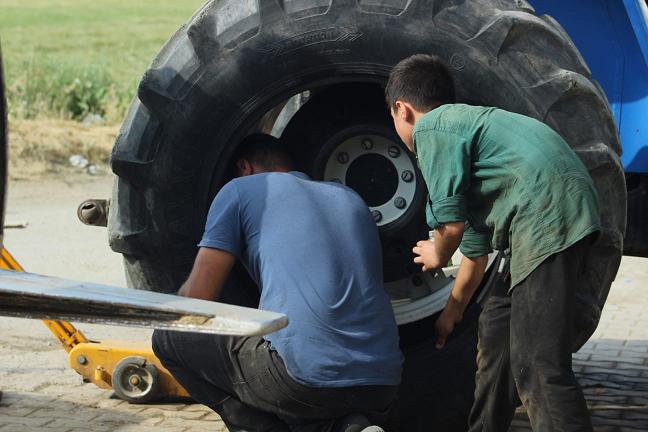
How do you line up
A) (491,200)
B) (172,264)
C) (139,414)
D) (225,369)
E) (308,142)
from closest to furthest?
(491,200) → (225,369) → (172,264) → (308,142) → (139,414)

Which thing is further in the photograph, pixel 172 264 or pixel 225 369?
pixel 172 264

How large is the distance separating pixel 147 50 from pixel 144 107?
22078 mm

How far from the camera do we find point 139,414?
4.96 meters

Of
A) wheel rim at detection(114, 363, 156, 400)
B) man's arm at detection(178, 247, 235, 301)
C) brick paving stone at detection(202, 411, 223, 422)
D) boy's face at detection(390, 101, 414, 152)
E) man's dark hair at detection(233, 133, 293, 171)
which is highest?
boy's face at detection(390, 101, 414, 152)

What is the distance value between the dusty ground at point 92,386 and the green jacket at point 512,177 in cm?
135

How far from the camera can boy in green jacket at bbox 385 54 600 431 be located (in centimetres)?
363

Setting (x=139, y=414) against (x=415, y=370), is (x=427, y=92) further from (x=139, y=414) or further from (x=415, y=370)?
(x=139, y=414)

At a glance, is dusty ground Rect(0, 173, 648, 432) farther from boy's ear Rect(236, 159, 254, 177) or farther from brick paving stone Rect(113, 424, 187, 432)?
boy's ear Rect(236, 159, 254, 177)

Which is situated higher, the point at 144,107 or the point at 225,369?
the point at 144,107

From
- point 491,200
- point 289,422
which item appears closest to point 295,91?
point 491,200

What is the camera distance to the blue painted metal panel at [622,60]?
172 inches

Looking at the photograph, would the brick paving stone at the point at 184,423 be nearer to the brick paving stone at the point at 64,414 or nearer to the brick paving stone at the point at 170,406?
the brick paving stone at the point at 170,406

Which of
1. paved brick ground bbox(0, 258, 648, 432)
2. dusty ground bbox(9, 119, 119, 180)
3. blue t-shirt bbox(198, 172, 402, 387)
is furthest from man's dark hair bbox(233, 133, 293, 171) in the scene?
dusty ground bbox(9, 119, 119, 180)

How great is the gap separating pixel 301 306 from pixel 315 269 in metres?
0.13
